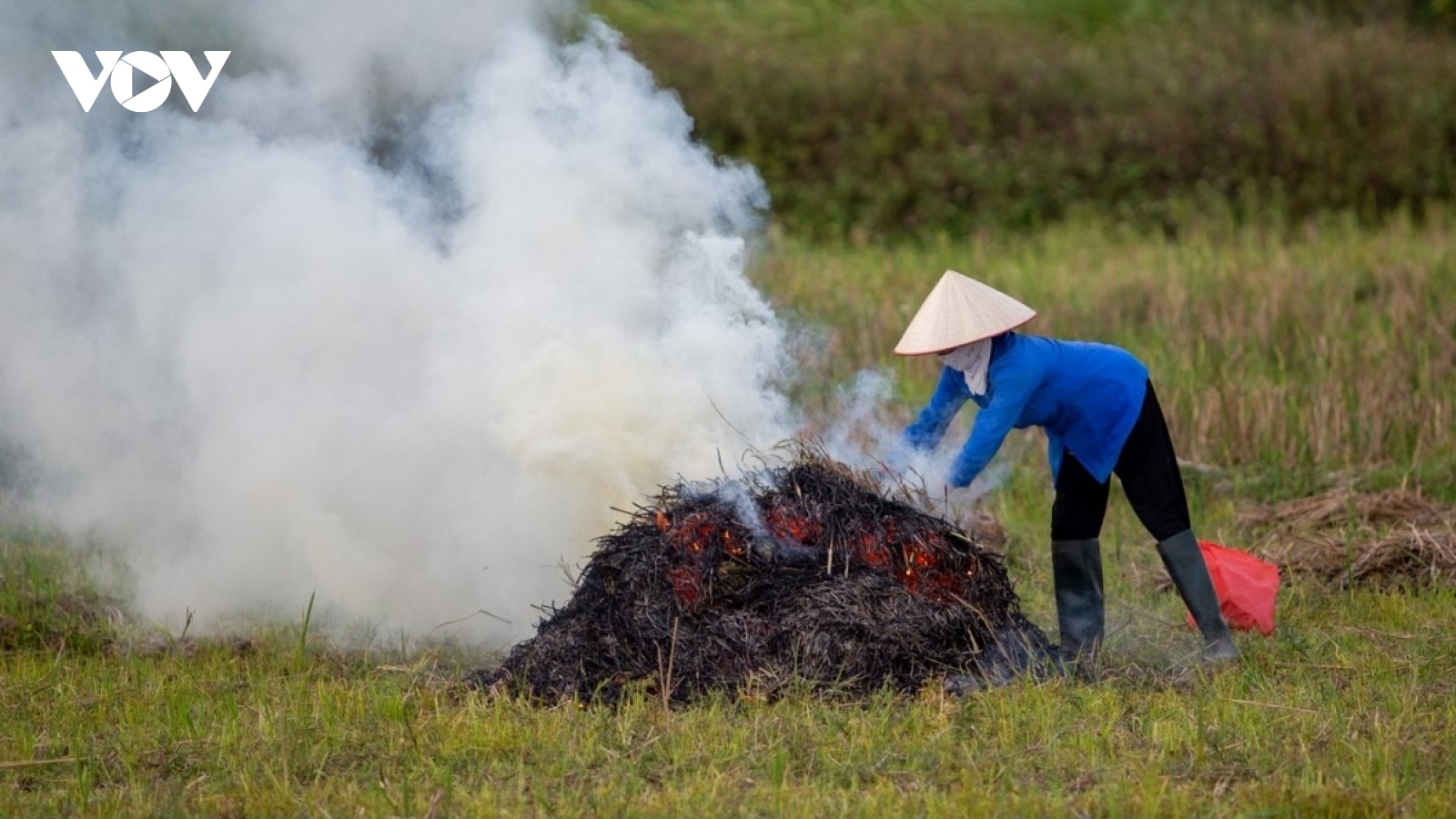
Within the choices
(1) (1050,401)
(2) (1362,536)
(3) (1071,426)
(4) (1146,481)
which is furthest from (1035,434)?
(1) (1050,401)

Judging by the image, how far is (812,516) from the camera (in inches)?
240

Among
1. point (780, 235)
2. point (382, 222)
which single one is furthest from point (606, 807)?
point (780, 235)

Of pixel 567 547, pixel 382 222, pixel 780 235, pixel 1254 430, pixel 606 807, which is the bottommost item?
pixel 606 807

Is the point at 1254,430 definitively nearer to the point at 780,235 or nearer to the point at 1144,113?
the point at 780,235

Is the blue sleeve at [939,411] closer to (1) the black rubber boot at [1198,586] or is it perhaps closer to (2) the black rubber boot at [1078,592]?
(2) the black rubber boot at [1078,592]

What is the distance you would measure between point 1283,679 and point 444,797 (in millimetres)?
3185

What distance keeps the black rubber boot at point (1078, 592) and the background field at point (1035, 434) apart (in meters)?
0.25

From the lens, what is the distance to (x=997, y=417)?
595 cm

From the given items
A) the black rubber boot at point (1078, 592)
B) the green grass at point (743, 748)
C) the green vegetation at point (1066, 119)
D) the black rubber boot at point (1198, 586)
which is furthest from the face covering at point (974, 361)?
the green vegetation at point (1066, 119)

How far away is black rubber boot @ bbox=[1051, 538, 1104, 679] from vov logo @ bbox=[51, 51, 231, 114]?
5628 mm

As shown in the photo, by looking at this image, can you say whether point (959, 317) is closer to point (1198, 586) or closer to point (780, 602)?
point (780, 602)

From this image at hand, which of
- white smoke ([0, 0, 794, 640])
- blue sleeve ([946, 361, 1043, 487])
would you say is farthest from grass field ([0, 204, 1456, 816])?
blue sleeve ([946, 361, 1043, 487])

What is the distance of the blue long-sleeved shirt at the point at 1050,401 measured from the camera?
598 centimetres

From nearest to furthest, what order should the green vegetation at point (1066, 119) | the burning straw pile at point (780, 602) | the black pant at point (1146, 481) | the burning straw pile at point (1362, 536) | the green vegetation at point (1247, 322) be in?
the burning straw pile at point (780, 602) < the black pant at point (1146, 481) < the burning straw pile at point (1362, 536) < the green vegetation at point (1247, 322) < the green vegetation at point (1066, 119)
